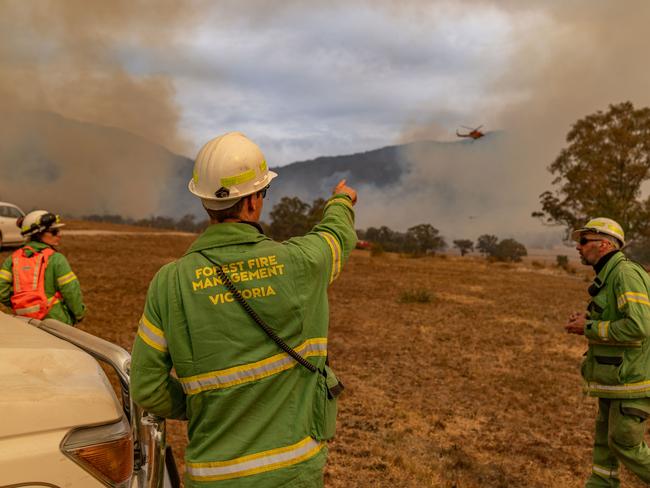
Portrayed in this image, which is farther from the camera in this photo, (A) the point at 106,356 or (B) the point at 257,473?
(A) the point at 106,356

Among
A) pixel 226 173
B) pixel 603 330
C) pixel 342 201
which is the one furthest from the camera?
pixel 603 330

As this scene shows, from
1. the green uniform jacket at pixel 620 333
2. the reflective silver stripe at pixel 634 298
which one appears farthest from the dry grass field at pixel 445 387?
the reflective silver stripe at pixel 634 298

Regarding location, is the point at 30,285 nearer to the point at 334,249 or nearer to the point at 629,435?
the point at 334,249

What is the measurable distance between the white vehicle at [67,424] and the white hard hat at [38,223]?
2.65 m

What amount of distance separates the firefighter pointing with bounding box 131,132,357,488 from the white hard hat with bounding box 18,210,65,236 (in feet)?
11.0

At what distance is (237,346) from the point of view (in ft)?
6.03

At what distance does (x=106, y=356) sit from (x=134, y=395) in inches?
17.9

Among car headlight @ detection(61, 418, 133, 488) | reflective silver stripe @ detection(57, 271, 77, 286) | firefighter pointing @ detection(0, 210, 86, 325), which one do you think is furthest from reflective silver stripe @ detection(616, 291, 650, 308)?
reflective silver stripe @ detection(57, 271, 77, 286)

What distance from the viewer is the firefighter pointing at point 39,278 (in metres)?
4.50

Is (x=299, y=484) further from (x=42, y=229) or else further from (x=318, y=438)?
(x=42, y=229)

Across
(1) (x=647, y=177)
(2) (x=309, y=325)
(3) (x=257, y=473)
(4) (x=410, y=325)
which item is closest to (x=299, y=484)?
(3) (x=257, y=473)

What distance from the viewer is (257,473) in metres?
1.84

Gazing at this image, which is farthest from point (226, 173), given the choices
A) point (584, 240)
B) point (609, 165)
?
point (609, 165)

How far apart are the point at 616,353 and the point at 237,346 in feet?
10.3
